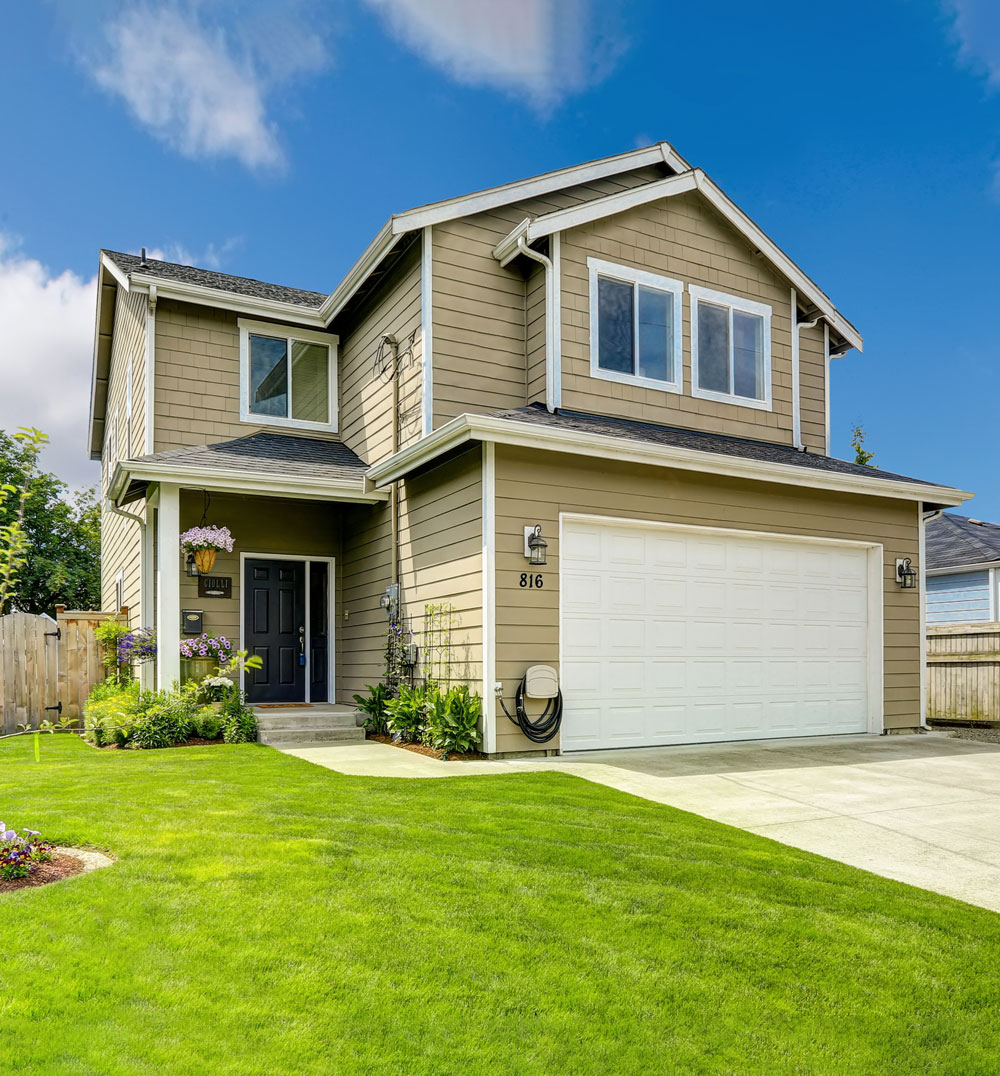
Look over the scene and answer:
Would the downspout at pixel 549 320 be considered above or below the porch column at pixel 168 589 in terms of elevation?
above

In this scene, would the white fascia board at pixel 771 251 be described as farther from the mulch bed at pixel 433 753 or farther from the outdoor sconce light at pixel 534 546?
the mulch bed at pixel 433 753

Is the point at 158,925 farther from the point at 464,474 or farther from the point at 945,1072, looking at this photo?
the point at 464,474

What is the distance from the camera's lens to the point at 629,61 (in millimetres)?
15852

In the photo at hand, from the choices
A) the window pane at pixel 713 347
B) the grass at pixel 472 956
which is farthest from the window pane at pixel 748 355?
the grass at pixel 472 956

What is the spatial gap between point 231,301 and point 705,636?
7849mm

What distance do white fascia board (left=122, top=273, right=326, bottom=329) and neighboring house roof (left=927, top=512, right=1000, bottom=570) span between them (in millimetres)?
14990

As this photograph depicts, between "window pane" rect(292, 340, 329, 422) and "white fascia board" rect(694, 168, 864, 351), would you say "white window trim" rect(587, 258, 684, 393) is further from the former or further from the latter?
"window pane" rect(292, 340, 329, 422)

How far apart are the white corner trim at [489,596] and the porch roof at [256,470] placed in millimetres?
2783

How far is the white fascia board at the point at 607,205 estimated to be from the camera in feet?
32.9

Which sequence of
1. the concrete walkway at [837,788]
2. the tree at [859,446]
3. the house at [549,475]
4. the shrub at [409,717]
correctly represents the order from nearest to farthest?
the concrete walkway at [837,788], the house at [549,475], the shrub at [409,717], the tree at [859,446]

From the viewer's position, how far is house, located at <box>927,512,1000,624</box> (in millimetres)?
18766

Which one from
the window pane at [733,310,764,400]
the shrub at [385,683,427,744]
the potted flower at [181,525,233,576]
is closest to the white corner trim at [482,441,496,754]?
the shrub at [385,683,427,744]

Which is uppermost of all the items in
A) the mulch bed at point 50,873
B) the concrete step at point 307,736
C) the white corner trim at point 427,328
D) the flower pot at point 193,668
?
the white corner trim at point 427,328

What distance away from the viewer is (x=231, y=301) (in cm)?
1200
